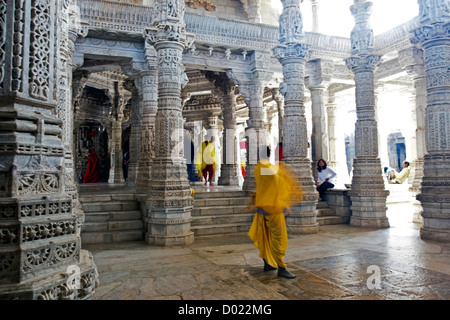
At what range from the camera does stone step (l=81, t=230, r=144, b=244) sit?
6.55 meters

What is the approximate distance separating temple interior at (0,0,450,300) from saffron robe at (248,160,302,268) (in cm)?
33

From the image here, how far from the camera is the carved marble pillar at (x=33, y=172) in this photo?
7.61 ft

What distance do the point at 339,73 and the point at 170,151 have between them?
867cm

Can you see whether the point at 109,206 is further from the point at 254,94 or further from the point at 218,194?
the point at 254,94

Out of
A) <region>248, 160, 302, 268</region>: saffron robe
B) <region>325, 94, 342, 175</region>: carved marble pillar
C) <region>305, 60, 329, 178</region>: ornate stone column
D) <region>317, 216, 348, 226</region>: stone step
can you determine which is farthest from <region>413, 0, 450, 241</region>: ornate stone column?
<region>325, 94, 342, 175</region>: carved marble pillar

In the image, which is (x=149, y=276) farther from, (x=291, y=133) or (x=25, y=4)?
(x=291, y=133)

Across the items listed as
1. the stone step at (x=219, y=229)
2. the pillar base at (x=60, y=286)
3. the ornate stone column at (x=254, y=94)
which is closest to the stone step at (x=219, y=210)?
the stone step at (x=219, y=229)

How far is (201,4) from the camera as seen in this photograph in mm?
13469

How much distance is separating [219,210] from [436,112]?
15.8 feet

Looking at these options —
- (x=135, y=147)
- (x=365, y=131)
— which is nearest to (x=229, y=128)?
(x=135, y=147)

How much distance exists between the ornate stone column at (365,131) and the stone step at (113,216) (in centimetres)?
507

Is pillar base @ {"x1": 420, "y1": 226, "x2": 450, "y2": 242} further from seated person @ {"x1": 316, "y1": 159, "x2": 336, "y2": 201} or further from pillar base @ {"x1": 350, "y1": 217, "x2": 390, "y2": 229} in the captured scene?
seated person @ {"x1": 316, "y1": 159, "x2": 336, "y2": 201}
